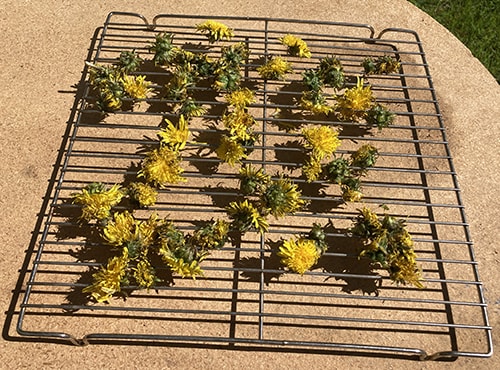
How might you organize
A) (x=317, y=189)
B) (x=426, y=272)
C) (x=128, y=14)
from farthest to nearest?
(x=128, y=14) → (x=317, y=189) → (x=426, y=272)

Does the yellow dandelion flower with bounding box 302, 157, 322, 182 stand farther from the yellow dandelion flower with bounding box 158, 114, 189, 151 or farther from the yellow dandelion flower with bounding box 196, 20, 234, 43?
the yellow dandelion flower with bounding box 196, 20, 234, 43

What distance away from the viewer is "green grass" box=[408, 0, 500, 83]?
4496 millimetres

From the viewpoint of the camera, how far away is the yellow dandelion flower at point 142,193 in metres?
3.04

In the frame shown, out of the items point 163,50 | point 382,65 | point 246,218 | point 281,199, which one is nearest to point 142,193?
point 246,218

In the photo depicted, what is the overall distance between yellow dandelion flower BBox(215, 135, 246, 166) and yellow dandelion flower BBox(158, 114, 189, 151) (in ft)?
0.88

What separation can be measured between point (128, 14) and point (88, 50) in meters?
0.49

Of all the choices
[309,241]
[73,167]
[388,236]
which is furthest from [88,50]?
[388,236]

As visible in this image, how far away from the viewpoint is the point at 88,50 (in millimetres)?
4004

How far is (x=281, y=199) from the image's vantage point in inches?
118

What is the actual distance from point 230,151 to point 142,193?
0.67 metres

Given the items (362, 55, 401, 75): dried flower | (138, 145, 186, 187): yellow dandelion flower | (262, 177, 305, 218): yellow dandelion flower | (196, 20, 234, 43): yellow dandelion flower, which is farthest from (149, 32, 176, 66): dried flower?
(362, 55, 401, 75): dried flower

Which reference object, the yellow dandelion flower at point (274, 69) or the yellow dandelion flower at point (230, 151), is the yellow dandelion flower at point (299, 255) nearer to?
the yellow dandelion flower at point (230, 151)

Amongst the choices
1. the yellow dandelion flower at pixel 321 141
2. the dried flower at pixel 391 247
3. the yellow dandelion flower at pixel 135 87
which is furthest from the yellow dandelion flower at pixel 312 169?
the yellow dandelion flower at pixel 135 87

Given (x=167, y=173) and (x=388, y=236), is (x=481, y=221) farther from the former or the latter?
(x=167, y=173)
